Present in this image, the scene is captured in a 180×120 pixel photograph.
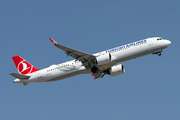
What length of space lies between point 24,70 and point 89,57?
45.3 ft

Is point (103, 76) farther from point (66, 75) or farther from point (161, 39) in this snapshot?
point (161, 39)

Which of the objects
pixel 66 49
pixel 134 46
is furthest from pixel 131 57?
pixel 66 49

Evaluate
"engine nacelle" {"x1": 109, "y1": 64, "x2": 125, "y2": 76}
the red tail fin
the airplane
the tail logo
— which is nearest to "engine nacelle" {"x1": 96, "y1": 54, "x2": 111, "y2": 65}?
the airplane

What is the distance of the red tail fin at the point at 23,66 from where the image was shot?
55213 millimetres

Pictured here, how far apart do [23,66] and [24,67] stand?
32 cm

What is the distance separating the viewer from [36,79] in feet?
174

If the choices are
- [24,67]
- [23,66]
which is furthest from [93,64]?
[23,66]

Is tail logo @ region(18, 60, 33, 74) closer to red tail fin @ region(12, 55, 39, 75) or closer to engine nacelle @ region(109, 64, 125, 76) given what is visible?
red tail fin @ region(12, 55, 39, 75)

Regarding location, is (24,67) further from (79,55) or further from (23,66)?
(79,55)

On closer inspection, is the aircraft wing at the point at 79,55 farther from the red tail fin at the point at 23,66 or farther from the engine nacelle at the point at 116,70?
the red tail fin at the point at 23,66

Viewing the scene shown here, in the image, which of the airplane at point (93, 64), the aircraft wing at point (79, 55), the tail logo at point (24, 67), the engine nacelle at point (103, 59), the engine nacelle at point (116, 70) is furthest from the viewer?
the engine nacelle at point (116, 70)

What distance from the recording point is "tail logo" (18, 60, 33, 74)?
182ft

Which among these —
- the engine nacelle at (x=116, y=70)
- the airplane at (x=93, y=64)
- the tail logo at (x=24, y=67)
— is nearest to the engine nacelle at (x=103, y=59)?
the airplane at (x=93, y=64)

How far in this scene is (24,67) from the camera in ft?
183
